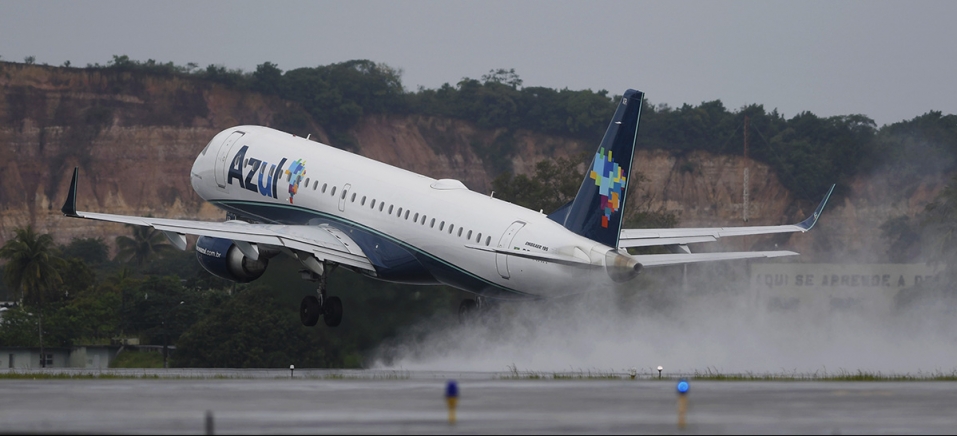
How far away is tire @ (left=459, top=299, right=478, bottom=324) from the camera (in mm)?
53031

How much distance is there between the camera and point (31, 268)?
433 feet

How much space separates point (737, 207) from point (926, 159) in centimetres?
5935

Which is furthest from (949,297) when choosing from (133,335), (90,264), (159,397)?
(90,264)

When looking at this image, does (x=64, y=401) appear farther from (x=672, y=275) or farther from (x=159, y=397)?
(x=672, y=275)

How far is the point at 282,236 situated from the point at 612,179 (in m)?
12.1

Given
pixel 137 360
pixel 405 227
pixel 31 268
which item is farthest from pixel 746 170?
pixel 405 227

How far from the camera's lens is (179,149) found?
179 meters

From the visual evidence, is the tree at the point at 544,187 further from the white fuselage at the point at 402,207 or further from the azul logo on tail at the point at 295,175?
the azul logo on tail at the point at 295,175

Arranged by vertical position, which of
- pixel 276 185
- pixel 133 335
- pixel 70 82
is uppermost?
pixel 70 82

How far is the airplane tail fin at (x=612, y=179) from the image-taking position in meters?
43.1

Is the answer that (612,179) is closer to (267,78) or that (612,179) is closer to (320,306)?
(320,306)

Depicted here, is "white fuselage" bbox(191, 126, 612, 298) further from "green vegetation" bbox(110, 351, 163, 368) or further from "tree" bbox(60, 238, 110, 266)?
"tree" bbox(60, 238, 110, 266)

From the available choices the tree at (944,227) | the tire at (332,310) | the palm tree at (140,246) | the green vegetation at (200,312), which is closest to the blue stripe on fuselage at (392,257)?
the tire at (332,310)

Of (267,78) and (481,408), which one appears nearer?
(481,408)
